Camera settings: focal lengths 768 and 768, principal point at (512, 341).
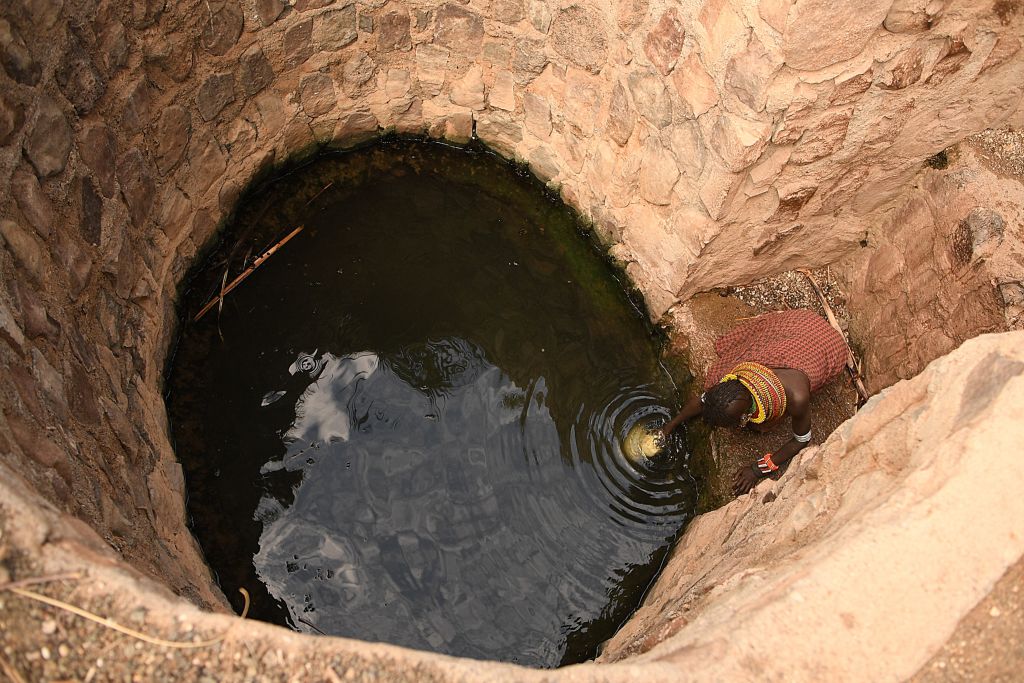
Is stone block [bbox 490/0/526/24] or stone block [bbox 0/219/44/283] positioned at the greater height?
stone block [bbox 490/0/526/24]

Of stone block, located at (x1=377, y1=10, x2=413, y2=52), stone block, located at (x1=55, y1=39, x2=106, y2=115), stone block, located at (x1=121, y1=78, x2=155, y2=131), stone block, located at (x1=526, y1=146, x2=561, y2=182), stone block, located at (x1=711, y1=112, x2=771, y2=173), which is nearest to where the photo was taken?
stone block, located at (x1=55, y1=39, x2=106, y2=115)

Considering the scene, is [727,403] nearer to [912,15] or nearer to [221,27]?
[912,15]

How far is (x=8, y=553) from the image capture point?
167cm

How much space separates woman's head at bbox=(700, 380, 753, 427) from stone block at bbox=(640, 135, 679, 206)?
864mm

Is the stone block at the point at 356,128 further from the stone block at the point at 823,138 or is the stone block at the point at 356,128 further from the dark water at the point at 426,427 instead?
the stone block at the point at 823,138

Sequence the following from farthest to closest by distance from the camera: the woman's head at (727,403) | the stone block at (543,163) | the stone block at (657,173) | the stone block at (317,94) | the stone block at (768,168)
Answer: the stone block at (543,163)
the stone block at (317,94)
the stone block at (657,173)
the woman's head at (727,403)
the stone block at (768,168)

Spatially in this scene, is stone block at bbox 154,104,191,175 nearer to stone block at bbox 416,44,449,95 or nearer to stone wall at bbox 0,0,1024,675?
stone wall at bbox 0,0,1024,675

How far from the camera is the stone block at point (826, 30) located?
98.8 inches

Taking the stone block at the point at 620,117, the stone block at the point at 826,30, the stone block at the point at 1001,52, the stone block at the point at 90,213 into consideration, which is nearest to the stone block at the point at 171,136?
the stone block at the point at 90,213

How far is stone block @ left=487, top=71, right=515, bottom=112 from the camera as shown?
3898 millimetres

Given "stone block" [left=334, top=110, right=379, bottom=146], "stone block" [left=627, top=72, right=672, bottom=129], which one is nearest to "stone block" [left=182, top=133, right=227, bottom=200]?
"stone block" [left=334, top=110, right=379, bottom=146]

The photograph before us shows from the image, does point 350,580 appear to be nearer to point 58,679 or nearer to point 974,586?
point 58,679

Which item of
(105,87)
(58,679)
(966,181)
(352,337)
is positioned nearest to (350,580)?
(352,337)

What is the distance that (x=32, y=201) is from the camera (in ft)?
8.43
